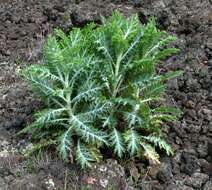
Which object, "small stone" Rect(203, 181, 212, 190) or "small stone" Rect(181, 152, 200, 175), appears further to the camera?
"small stone" Rect(181, 152, 200, 175)

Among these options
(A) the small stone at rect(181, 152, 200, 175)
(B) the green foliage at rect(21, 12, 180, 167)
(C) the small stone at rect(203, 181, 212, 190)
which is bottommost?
(C) the small stone at rect(203, 181, 212, 190)

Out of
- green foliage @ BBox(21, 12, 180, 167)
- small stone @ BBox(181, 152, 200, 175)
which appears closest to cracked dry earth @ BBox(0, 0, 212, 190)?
small stone @ BBox(181, 152, 200, 175)

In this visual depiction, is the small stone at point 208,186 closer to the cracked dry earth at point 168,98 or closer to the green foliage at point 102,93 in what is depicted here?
the cracked dry earth at point 168,98

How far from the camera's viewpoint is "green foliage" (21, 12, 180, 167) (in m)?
4.73

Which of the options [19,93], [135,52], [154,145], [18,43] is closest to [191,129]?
Result: [154,145]

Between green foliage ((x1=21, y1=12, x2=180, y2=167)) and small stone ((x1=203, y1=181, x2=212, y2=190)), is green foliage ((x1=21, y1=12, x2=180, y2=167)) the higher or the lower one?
the higher one

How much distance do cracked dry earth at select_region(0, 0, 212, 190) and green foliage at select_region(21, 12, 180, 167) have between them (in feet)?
0.46

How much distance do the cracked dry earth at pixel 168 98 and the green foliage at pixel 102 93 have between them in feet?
0.46

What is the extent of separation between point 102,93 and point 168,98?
0.68 metres

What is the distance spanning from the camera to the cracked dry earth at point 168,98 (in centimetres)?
468

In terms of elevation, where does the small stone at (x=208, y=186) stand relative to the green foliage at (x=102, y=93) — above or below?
below

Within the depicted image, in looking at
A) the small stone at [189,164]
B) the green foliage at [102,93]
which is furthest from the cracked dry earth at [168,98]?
the green foliage at [102,93]

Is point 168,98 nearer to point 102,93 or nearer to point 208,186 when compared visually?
point 102,93

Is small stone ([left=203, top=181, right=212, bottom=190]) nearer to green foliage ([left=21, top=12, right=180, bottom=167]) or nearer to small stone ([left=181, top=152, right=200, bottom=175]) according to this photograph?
small stone ([left=181, top=152, right=200, bottom=175])
